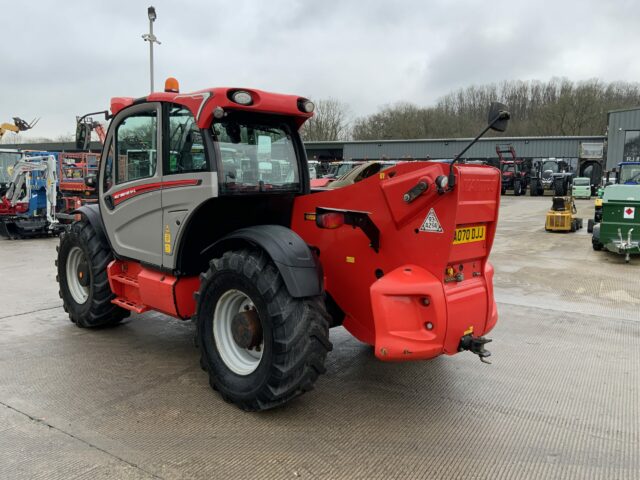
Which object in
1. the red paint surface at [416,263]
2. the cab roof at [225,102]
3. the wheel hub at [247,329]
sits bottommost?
the wheel hub at [247,329]

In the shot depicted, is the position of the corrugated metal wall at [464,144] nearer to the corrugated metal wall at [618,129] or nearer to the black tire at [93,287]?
the corrugated metal wall at [618,129]

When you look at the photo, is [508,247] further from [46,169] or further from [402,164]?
[46,169]

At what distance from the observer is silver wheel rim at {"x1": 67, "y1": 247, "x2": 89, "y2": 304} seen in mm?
5533

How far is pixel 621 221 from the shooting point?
390 inches

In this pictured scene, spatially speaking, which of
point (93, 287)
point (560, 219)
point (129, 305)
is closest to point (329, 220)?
point (129, 305)

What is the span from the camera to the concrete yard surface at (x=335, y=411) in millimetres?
2910

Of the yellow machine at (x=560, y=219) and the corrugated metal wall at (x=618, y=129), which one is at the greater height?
the corrugated metal wall at (x=618, y=129)

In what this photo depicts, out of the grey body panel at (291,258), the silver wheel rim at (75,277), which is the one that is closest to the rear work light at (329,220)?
the grey body panel at (291,258)

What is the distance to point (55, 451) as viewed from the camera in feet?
9.86

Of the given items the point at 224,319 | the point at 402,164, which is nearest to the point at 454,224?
the point at 402,164

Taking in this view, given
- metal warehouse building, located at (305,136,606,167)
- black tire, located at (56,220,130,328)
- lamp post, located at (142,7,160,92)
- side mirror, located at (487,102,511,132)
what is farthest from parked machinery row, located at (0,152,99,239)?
metal warehouse building, located at (305,136,606,167)

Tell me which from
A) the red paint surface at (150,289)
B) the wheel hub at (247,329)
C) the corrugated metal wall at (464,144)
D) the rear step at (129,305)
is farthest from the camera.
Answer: the corrugated metal wall at (464,144)

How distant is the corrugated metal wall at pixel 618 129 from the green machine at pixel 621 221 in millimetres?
26477

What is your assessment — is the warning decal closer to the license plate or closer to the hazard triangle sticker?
the license plate
